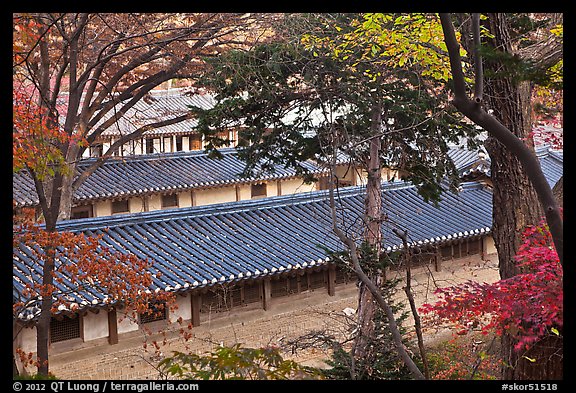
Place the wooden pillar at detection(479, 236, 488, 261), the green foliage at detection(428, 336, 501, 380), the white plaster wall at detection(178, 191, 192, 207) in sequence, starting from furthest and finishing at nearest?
the white plaster wall at detection(178, 191, 192, 207) → the wooden pillar at detection(479, 236, 488, 261) → the green foliage at detection(428, 336, 501, 380)

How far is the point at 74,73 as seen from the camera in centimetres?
979

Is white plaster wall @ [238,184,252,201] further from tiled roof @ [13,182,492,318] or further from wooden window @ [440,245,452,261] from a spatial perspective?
wooden window @ [440,245,452,261]

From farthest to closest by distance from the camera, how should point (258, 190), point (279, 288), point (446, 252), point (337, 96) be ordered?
point (258, 190), point (446, 252), point (279, 288), point (337, 96)

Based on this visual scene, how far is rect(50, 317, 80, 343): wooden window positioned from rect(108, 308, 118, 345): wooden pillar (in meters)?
0.59

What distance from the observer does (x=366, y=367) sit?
8453 millimetres

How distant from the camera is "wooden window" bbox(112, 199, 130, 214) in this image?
22.7m

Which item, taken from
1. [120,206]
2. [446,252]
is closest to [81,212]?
[120,206]

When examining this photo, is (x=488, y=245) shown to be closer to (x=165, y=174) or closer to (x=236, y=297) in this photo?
(x=236, y=297)

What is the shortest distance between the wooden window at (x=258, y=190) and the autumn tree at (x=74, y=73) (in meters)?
7.08

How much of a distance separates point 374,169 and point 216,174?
42.0 ft

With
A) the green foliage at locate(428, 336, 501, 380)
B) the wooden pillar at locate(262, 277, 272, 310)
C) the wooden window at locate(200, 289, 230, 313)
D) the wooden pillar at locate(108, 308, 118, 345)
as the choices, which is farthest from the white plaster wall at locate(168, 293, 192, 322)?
the green foliage at locate(428, 336, 501, 380)

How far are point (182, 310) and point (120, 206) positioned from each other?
10422 mm
